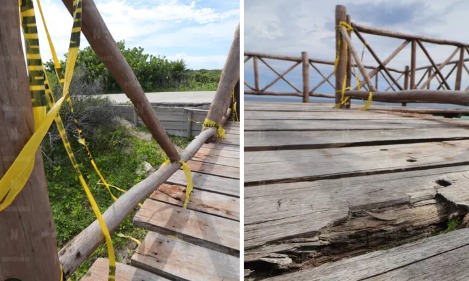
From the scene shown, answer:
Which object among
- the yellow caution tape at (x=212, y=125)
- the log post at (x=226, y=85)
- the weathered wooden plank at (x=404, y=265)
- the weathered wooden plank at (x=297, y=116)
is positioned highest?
the log post at (x=226, y=85)

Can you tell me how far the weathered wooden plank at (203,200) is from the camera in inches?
63.0

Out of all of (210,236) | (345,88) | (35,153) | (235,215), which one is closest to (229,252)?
(210,236)

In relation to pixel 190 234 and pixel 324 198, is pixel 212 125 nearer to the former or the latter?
pixel 190 234

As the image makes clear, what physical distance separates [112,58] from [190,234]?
2.46ft

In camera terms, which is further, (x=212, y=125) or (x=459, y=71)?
(x=459, y=71)

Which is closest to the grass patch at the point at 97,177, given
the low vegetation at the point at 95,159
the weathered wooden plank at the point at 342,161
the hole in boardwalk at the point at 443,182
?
the low vegetation at the point at 95,159

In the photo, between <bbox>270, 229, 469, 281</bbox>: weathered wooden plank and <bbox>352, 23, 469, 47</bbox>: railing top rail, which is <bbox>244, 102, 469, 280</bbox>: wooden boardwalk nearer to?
<bbox>270, 229, 469, 281</bbox>: weathered wooden plank

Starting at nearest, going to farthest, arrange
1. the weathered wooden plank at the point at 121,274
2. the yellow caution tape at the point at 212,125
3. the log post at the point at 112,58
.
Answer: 1. the log post at the point at 112,58
2. the weathered wooden plank at the point at 121,274
3. the yellow caution tape at the point at 212,125

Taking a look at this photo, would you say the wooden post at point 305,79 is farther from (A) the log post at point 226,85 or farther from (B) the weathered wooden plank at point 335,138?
(B) the weathered wooden plank at point 335,138

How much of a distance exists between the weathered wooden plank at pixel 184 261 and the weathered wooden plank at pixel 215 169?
2.40 ft

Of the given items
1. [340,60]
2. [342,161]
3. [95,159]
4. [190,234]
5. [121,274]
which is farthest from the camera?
[95,159]

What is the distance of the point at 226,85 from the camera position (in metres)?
2.88

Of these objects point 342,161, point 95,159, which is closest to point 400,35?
point 342,161

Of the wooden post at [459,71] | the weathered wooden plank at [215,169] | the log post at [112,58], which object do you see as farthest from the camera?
the wooden post at [459,71]
